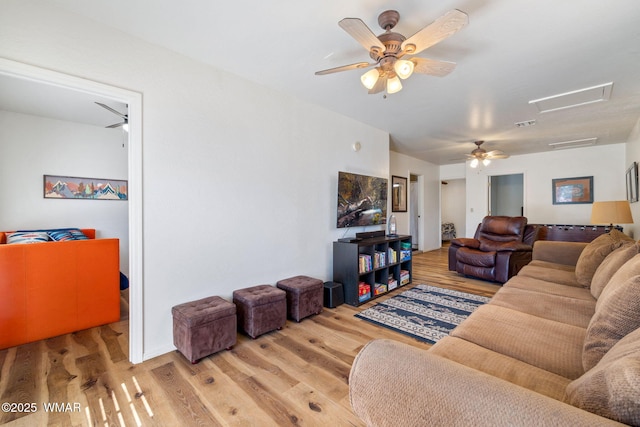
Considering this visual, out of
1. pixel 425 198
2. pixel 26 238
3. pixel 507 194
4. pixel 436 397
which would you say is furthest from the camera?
pixel 507 194

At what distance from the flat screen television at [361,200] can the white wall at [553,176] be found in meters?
3.80

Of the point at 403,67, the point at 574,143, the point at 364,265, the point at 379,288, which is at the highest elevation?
the point at 574,143

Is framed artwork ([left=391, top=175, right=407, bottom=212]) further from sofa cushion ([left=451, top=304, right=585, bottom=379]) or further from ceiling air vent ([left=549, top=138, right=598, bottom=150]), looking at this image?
sofa cushion ([left=451, top=304, right=585, bottom=379])

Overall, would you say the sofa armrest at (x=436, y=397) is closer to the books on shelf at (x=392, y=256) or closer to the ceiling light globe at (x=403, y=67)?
the ceiling light globe at (x=403, y=67)

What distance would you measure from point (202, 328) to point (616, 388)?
2.16m

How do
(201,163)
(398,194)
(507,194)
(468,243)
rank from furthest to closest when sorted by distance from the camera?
(507,194), (398,194), (468,243), (201,163)

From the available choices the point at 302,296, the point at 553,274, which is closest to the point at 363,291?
the point at 302,296

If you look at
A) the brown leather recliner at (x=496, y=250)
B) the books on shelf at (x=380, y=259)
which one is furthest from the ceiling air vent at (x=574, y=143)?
the books on shelf at (x=380, y=259)

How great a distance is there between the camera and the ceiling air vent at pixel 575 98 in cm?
283

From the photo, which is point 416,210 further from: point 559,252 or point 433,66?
point 433,66

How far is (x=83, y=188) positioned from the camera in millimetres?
3865

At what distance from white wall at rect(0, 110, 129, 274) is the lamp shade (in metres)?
6.72

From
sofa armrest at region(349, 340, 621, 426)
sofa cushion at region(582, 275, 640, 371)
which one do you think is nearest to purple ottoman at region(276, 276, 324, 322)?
sofa armrest at region(349, 340, 621, 426)

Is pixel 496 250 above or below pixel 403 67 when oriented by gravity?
below
